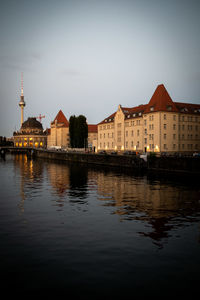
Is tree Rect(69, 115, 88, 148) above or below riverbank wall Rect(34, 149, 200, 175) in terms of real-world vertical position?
above

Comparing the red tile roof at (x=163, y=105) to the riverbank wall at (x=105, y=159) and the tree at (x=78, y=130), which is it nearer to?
the riverbank wall at (x=105, y=159)

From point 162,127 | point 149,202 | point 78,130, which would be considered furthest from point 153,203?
point 78,130

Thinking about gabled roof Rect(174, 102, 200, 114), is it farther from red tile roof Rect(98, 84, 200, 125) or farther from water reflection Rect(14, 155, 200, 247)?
water reflection Rect(14, 155, 200, 247)

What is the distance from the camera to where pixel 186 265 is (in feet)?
44.0

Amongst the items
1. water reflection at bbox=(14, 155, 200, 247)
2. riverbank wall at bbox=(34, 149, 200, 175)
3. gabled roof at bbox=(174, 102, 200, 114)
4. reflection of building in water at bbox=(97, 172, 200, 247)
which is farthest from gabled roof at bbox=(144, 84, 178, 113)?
reflection of building in water at bbox=(97, 172, 200, 247)

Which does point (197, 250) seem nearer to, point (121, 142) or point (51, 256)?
point (51, 256)

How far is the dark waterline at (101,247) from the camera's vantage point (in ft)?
38.4

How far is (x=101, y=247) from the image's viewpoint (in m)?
15.9

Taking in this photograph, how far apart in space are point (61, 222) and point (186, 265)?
10.4m

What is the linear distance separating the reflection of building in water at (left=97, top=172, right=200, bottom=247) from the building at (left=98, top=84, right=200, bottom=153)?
5005 centimetres

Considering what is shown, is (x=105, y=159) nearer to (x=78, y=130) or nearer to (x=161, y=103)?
(x=161, y=103)

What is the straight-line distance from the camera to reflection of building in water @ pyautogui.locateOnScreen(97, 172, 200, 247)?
21.0 meters

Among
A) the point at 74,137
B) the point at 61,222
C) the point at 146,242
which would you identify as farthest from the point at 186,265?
the point at 74,137

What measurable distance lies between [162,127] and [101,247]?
74.3 metres
